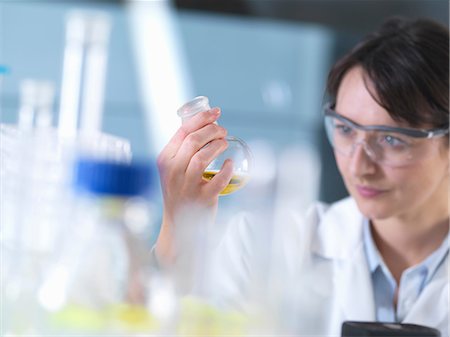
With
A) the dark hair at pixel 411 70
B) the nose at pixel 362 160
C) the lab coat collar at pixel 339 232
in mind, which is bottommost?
the lab coat collar at pixel 339 232

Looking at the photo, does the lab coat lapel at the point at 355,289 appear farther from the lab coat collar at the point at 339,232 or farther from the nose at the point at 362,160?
the nose at the point at 362,160

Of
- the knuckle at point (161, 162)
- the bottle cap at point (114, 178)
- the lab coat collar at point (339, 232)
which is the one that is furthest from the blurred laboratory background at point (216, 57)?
the bottle cap at point (114, 178)

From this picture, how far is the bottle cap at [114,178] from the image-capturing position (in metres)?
0.83

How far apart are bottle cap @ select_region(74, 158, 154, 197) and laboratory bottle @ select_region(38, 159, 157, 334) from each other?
25 millimetres

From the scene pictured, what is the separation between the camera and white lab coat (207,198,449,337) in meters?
1.70

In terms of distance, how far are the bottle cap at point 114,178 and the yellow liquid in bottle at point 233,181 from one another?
0.51 metres

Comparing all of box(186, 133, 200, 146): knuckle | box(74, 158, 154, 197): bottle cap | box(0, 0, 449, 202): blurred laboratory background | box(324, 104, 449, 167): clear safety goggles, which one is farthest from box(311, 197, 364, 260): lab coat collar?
box(0, 0, 449, 202): blurred laboratory background

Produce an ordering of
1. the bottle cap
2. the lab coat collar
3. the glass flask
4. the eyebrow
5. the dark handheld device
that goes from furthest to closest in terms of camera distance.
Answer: the lab coat collar, the eyebrow, the glass flask, the dark handheld device, the bottle cap

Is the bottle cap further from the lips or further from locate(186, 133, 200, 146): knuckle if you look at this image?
the lips

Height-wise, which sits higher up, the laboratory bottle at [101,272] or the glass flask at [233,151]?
the glass flask at [233,151]

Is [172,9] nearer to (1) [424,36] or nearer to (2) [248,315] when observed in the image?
(1) [424,36]

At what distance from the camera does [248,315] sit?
111cm

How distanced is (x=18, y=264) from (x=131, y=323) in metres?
0.20

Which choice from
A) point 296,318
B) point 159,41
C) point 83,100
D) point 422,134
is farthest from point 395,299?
point 159,41
